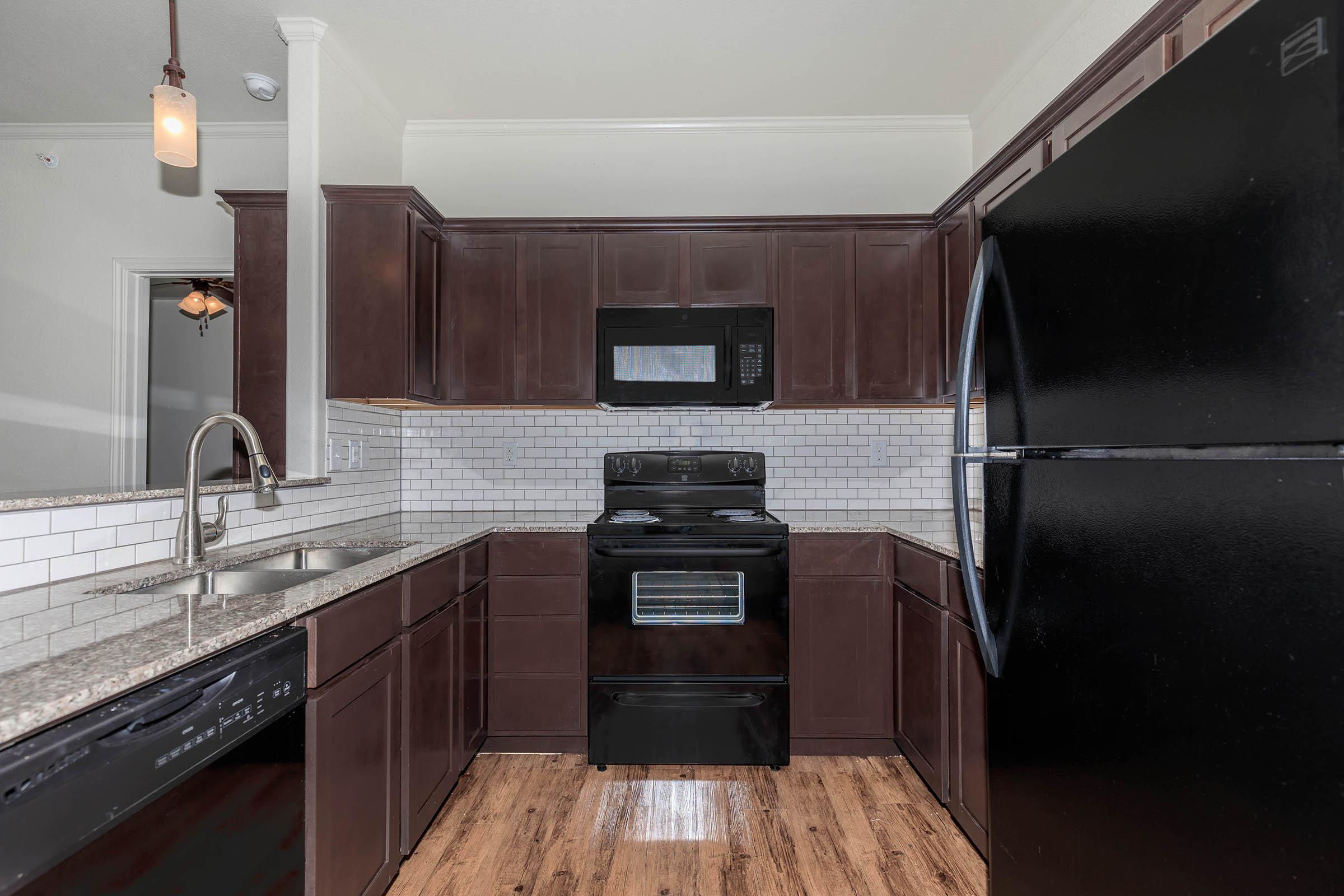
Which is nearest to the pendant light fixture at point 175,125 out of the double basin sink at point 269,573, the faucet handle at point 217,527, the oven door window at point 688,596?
the faucet handle at point 217,527

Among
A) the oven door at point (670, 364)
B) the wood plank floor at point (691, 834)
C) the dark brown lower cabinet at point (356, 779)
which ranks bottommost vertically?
the wood plank floor at point (691, 834)

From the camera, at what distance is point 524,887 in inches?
66.7

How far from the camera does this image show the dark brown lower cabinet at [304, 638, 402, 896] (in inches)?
49.6

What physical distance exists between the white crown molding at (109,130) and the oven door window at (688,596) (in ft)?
9.43

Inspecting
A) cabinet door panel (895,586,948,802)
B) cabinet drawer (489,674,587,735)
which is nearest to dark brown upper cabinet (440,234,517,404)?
cabinet drawer (489,674,587,735)

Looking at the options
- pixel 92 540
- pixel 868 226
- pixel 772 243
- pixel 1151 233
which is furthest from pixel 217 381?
pixel 1151 233

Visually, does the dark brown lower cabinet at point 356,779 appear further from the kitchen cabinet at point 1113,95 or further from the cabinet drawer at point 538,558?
the kitchen cabinet at point 1113,95

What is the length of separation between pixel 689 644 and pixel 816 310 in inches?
60.0

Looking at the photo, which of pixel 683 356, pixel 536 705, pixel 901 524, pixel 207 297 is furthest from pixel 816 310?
pixel 207 297

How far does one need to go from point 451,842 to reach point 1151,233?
2.26 m

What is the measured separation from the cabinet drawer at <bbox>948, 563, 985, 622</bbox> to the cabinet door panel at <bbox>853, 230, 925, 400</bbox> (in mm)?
1009

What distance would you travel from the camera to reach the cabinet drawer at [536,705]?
241 cm

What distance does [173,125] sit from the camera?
5.22 feet

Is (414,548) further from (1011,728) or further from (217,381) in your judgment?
(217,381)
